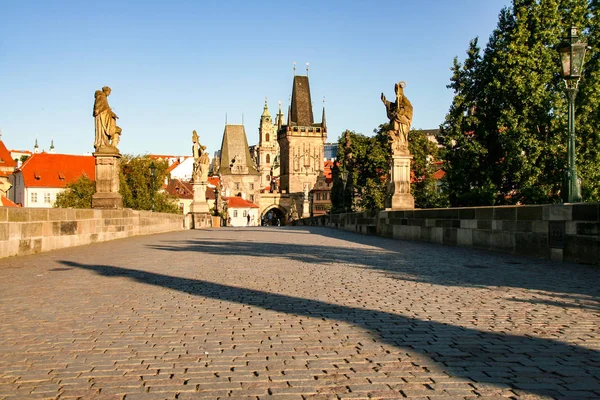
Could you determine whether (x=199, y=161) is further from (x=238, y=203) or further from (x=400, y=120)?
(x=238, y=203)

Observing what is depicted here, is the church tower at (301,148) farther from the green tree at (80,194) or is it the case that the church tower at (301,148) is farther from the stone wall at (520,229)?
the stone wall at (520,229)

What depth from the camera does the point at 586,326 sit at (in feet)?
16.4

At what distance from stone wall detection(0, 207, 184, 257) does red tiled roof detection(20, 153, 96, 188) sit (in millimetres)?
76464

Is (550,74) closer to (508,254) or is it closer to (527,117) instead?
(527,117)

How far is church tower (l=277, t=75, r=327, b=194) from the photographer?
139 metres

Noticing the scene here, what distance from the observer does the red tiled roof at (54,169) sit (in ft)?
301

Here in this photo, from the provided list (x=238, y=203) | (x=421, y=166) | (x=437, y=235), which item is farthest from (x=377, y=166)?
(x=238, y=203)

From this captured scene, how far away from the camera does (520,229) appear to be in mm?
11273

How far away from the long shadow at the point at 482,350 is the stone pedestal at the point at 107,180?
41.2 ft

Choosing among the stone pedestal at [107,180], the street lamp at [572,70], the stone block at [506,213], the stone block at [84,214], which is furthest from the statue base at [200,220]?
the street lamp at [572,70]

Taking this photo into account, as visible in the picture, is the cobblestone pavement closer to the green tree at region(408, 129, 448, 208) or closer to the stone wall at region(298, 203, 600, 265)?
the stone wall at region(298, 203, 600, 265)

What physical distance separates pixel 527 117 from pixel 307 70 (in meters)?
115

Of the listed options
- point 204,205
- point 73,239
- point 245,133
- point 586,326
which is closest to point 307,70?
point 245,133

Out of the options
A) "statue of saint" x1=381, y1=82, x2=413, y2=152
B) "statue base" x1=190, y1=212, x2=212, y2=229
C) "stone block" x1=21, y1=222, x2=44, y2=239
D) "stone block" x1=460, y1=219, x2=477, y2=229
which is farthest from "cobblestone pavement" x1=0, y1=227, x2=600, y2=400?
"statue base" x1=190, y1=212, x2=212, y2=229
